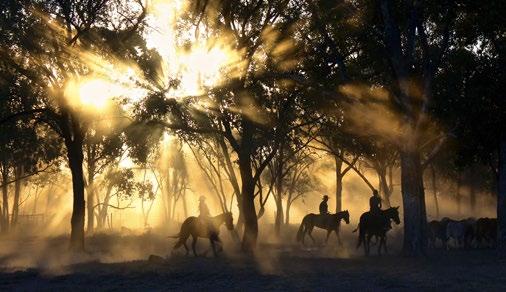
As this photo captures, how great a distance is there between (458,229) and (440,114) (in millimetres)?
10069

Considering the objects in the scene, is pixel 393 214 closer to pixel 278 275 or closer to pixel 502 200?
pixel 502 200

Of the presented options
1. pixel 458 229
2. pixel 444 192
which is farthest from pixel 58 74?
pixel 444 192

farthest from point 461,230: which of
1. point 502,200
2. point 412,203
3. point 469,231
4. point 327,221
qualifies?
point 412,203

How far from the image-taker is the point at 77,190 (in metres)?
31.9

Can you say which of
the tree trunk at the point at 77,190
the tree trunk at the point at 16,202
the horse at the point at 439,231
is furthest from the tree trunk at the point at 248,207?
the tree trunk at the point at 16,202

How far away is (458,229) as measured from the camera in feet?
109

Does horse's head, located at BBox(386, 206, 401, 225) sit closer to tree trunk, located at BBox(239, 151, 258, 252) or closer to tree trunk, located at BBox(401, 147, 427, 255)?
tree trunk, located at BBox(401, 147, 427, 255)

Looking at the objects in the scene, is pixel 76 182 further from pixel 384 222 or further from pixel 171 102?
pixel 384 222

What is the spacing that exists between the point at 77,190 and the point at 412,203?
1572 cm

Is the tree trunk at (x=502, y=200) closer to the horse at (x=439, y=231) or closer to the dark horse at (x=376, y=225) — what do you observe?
the dark horse at (x=376, y=225)

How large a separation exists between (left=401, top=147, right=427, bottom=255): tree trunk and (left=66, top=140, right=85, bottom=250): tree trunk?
15.1 metres

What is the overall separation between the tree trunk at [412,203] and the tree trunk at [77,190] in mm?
15065

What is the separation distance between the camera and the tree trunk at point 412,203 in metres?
24.4

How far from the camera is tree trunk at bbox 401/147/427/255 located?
24.4 metres
